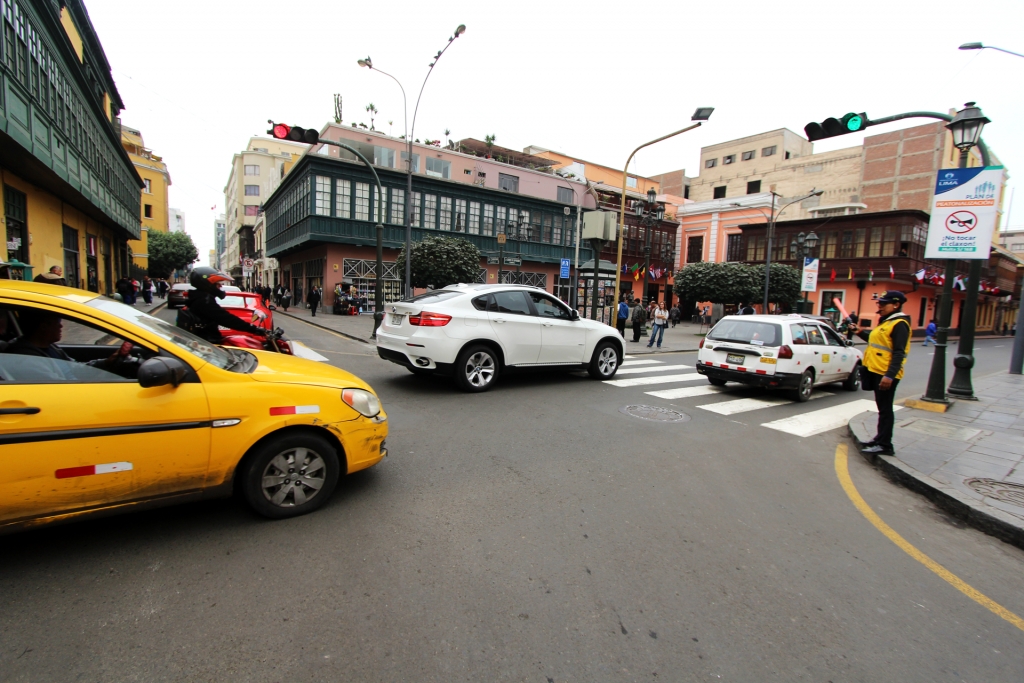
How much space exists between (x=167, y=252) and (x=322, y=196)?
48.4 meters

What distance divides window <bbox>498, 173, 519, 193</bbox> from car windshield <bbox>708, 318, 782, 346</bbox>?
29217 mm

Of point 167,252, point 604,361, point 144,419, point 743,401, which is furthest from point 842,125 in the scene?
point 167,252

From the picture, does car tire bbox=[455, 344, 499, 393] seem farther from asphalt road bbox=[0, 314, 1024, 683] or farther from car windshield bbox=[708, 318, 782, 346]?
car windshield bbox=[708, 318, 782, 346]

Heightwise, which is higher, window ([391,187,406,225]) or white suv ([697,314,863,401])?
window ([391,187,406,225])

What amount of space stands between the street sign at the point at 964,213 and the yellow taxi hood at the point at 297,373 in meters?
9.31

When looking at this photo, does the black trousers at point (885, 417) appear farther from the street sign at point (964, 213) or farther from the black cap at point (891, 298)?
the street sign at point (964, 213)

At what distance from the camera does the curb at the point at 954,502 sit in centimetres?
393

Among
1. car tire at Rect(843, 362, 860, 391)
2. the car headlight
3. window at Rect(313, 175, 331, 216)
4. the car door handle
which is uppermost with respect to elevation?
window at Rect(313, 175, 331, 216)

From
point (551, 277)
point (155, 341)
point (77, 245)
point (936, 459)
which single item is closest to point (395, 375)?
point (155, 341)

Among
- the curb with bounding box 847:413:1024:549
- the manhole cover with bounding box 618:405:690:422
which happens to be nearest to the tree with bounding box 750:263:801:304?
the manhole cover with bounding box 618:405:690:422

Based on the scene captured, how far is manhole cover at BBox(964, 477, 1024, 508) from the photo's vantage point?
4.46 m

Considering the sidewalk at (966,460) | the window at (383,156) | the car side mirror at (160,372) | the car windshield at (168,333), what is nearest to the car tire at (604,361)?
the sidewalk at (966,460)

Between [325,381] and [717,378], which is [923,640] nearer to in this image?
[325,381]

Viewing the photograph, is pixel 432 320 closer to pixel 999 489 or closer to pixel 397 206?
pixel 999 489
